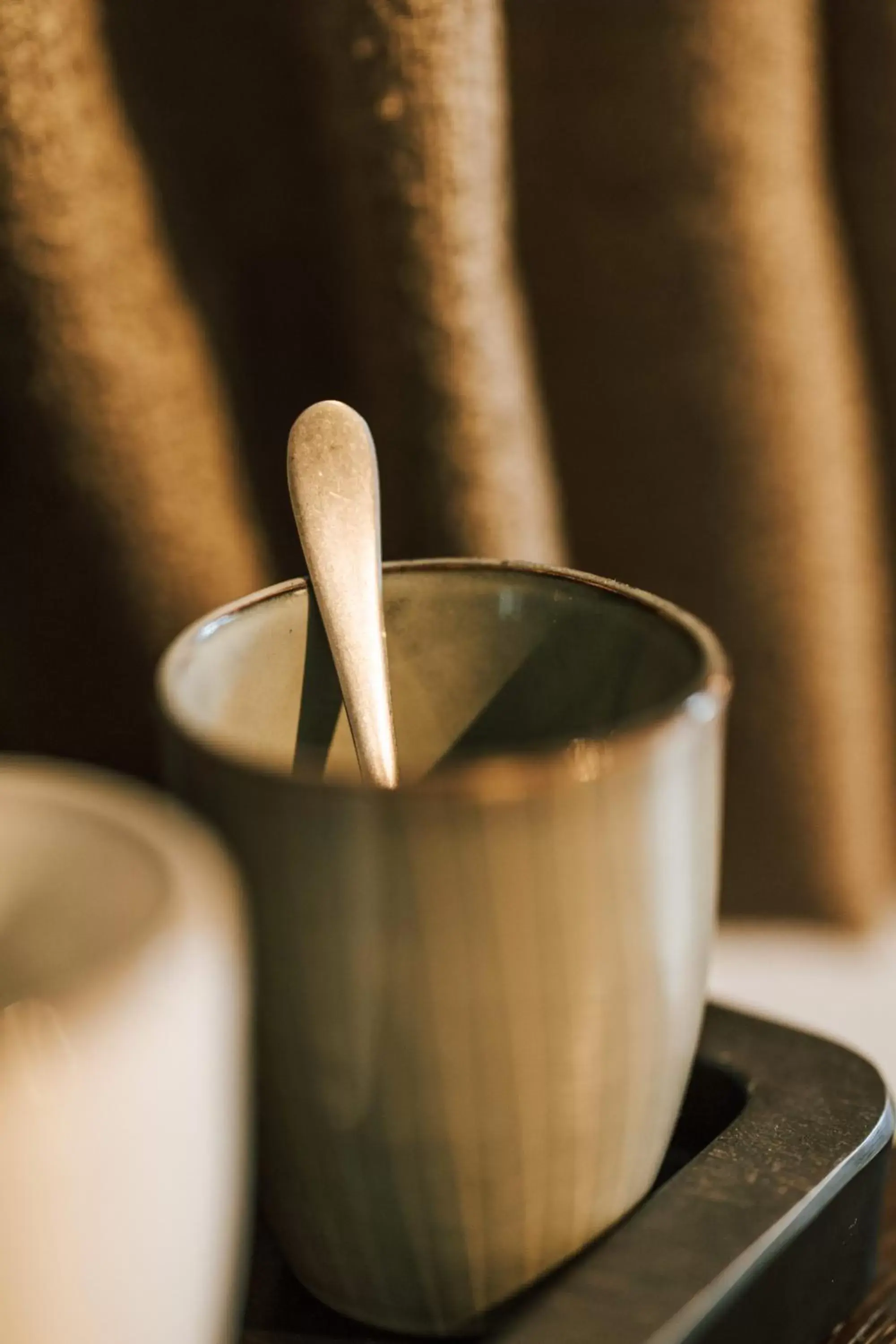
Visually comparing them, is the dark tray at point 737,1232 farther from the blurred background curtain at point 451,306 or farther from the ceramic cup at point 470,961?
the blurred background curtain at point 451,306

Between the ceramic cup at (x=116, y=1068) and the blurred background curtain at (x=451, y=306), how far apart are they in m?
0.17

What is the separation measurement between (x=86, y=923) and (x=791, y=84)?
1.10 feet

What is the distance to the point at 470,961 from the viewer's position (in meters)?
0.20

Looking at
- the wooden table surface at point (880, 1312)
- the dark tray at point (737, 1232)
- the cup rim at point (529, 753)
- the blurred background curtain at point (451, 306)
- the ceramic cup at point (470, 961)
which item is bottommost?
the wooden table surface at point (880, 1312)

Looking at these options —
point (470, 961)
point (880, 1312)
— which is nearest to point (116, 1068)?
point (470, 961)

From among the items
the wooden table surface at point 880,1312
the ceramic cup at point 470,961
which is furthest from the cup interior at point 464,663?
the wooden table surface at point 880,1312

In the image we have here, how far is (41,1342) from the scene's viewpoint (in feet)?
0.55

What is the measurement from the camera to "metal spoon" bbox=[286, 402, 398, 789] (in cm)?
26

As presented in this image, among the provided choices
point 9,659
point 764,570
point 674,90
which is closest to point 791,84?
point 674,90

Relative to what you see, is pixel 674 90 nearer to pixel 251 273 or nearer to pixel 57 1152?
pixel 251 273

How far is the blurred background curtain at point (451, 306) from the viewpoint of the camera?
0.33 metres

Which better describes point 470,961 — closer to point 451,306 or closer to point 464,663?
point 464,663

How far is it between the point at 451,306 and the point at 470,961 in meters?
0.22

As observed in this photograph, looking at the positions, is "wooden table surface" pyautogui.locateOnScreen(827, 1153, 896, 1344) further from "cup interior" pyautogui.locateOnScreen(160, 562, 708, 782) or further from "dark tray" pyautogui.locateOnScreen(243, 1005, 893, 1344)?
"cup interior" pyautogui.locateOnScreen(160, 562, 708, 782)
